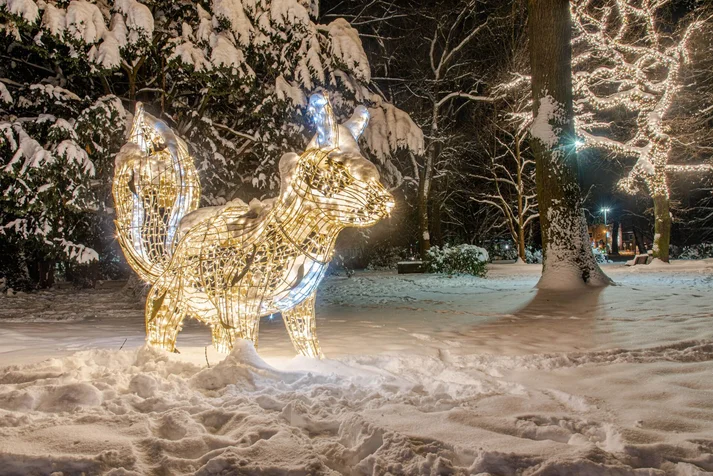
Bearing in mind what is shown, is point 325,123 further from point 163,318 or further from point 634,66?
point 634,66

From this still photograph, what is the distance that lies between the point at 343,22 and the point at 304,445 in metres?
9.76

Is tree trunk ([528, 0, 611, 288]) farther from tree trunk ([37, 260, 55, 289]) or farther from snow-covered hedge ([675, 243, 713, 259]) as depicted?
snow-covered hedge ([675, 243, 713, 259])

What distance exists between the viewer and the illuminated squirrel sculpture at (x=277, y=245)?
369 centimetres

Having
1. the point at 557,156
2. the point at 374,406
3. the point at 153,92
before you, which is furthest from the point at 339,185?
the point at 153,92

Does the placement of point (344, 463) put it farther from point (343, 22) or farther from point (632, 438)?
point (343, 22)

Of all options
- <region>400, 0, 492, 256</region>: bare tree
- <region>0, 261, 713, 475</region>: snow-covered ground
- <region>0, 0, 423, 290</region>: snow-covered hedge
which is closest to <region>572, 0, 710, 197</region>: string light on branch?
<region>400, 0, 492, 256</region>: bare tree

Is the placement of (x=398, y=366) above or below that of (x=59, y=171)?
below

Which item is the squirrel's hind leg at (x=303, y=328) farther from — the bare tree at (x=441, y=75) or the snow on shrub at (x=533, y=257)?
the snow on shrub at (x=533, y=257)

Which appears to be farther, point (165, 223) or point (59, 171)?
point (59, 171)

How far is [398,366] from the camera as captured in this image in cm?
411

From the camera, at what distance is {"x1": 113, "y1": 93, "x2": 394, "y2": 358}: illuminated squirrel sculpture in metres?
3.69

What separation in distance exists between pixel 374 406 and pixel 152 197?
2.91 meters

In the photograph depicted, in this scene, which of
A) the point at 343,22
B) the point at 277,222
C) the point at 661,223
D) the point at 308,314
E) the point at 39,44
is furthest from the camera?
the point at 661,223

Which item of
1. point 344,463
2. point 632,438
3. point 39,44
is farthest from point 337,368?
point 39,44
